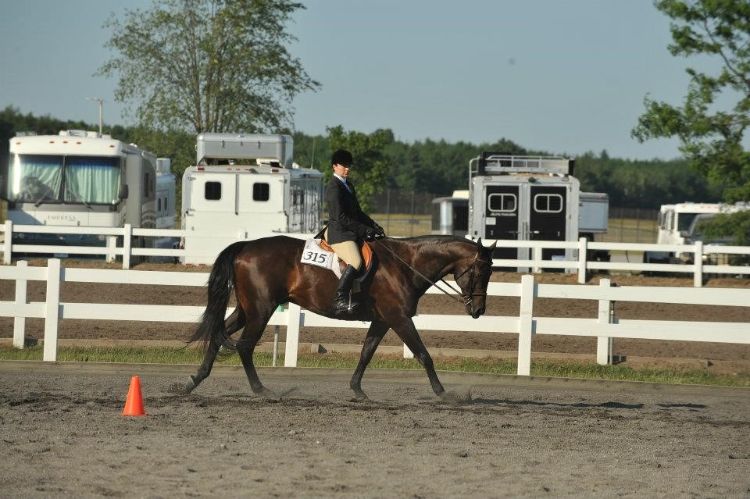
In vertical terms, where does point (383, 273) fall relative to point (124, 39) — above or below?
below

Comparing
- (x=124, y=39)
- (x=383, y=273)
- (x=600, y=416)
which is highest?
(x=124, y=39)

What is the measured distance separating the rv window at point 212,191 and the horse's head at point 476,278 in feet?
69.5

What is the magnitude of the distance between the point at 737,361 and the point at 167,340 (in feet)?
26.0

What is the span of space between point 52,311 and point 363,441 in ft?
23.2

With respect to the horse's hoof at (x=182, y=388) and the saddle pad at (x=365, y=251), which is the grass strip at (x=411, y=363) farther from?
the saddle pad at (x=365, y=251)

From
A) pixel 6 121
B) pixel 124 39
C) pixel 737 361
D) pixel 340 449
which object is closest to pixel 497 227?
pixel 737 361

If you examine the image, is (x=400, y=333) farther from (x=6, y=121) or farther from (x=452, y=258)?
(x=6, y=121)

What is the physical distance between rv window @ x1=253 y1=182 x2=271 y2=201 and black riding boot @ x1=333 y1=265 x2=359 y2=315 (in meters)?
20.7

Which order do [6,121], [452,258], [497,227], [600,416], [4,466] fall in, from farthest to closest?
[6,121]
[497,227]
[452,258]
[600,416]
[4,466]

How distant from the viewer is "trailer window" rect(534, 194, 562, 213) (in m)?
35.2

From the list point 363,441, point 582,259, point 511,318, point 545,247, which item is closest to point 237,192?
point 545,247

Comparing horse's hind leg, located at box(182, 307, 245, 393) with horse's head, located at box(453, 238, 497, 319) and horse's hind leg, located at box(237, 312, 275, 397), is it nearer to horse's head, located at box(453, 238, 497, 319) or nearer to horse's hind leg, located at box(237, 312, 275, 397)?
horse's hind leg, located at box(237, 312, 275, 397)

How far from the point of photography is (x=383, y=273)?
43.2 feet

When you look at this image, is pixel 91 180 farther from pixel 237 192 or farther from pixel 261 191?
pixel 261 191
